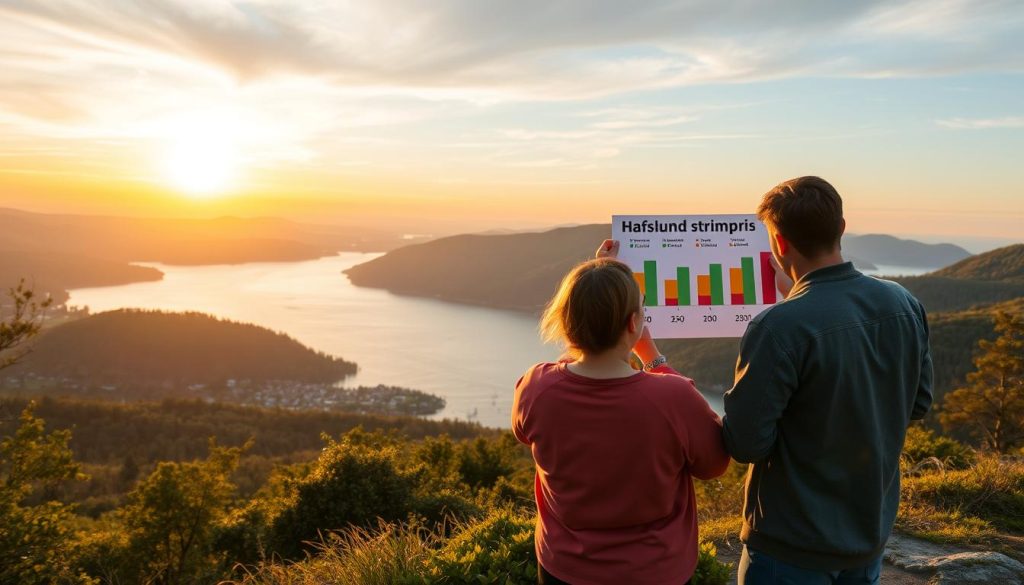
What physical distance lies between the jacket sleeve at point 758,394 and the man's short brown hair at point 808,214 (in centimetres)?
29

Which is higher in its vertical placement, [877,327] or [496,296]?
[877,327]

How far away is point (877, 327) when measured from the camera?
1.91 meters

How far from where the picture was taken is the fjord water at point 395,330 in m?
99.2

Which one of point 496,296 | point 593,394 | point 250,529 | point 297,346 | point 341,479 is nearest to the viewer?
point 593,394

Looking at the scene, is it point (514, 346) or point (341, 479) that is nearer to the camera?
point (341, 479)

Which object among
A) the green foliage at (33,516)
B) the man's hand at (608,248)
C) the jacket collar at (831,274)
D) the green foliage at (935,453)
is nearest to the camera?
the jacket collar at (831,274)

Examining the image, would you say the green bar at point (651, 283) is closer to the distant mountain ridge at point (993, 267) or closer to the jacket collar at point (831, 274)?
the jacket collar at point (831, 274)

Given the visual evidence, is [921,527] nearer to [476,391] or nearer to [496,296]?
[476,391]

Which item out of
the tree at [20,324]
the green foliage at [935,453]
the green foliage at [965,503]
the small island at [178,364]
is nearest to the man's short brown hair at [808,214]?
the green foliage at [965,503]

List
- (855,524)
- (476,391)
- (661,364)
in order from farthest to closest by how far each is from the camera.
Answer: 1. (476,391)
2. (661,364)
3. (855,524)

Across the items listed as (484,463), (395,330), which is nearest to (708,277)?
(484,463)

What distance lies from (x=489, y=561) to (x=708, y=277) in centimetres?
204

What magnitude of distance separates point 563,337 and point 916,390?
43.6 inches

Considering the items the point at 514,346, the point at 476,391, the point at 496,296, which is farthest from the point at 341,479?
the point at 496,296
